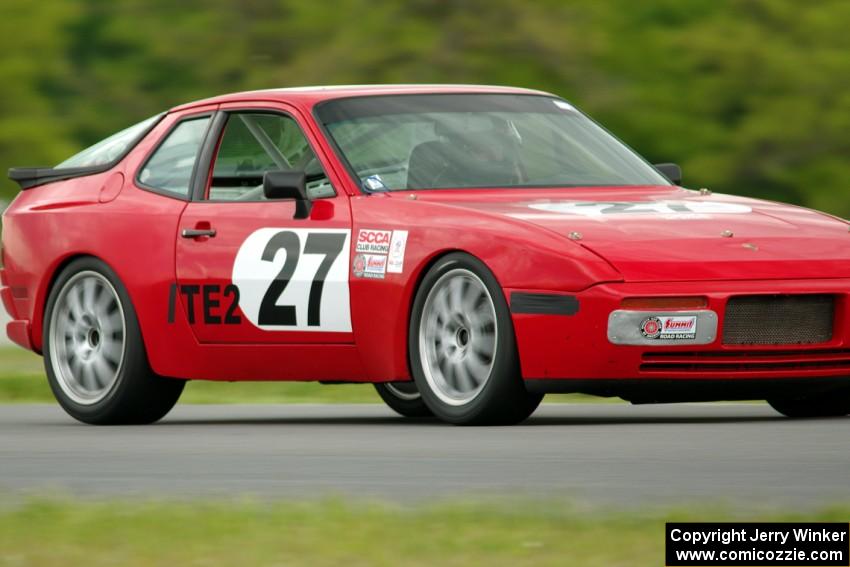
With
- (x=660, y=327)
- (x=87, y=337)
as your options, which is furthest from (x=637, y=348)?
(x=87, y=337)

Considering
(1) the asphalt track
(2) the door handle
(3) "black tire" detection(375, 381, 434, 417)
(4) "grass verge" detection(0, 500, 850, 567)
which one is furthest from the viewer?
(3) "black tire" detection(375, 381, 434, 417)

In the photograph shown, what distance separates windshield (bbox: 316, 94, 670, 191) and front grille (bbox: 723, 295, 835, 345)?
1.64m

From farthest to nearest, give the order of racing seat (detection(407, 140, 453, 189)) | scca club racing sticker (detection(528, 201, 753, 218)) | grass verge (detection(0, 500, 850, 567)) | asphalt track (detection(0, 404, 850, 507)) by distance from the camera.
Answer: racing seat (detection(407, 140, 453, 189)) → scca club racing sticker (detection(528, 201, 753, 218)) → asphalt track (detection(0, 404, 850, 507)) → grass verge (detection(0, 500, 850, 567))

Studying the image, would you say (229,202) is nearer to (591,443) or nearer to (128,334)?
(128,334)

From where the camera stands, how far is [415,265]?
9570 mm

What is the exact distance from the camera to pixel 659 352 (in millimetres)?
9086

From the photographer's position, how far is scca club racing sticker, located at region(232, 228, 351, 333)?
393 inches

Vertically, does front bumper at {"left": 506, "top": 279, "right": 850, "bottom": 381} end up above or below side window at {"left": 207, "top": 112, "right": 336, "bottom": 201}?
below

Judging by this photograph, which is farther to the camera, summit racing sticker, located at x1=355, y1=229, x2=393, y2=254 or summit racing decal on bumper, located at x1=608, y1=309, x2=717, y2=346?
summit racing sticker, located at x1=355, y1=229, x2=393, y2=254

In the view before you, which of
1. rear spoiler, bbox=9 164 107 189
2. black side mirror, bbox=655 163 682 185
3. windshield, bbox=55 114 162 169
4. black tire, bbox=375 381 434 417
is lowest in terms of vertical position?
black tire, bbox=375 381 434 417

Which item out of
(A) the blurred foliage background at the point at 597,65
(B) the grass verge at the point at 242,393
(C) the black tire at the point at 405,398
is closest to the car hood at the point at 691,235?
(C) the black tire at the point at 405,398

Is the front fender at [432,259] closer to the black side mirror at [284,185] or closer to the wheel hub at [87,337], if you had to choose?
the black side mirror at [284,185]

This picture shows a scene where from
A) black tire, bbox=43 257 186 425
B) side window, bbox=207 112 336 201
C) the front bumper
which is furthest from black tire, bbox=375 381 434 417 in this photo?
the front bumper

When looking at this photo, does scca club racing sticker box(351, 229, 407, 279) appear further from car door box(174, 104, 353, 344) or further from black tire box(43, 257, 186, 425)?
black tire box(43, 257, 186, 425)
